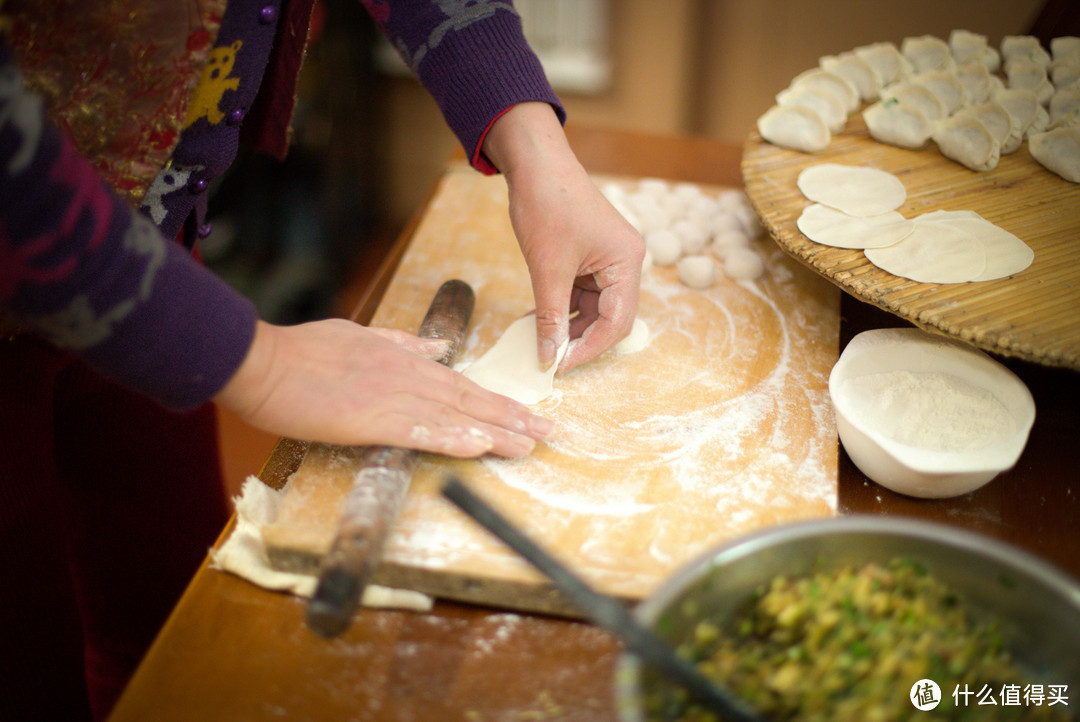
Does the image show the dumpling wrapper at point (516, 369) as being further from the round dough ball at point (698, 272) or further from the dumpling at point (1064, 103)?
the dumpling at point (1064, 103)

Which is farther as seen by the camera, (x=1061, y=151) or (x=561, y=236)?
(x=1061, y=151)

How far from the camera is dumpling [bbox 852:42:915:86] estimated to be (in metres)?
1.42

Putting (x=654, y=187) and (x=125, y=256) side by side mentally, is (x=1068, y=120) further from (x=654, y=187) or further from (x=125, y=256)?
(x=125, y=256)

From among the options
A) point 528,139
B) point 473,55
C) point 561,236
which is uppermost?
point 473,55

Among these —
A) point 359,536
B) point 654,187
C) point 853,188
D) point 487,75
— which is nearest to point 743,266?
point 853,188

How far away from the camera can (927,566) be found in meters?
0.67

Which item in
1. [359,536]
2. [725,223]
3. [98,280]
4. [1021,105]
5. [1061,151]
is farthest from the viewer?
[725,223]

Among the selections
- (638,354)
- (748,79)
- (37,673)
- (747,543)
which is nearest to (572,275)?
(638,354)

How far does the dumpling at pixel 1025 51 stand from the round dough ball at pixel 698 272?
0.77 m

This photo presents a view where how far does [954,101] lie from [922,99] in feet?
0.23

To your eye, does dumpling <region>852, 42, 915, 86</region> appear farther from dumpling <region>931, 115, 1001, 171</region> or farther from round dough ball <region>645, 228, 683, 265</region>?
round dough ball <region>645, 228, 683, 265</region>

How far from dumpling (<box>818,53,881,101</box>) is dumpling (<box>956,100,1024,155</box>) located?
7.9 inches

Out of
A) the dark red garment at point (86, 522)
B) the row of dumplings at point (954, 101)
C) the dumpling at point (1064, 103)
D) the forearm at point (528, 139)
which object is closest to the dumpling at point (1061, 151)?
the row of dumplings at point (954, 101)

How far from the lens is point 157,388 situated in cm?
72
